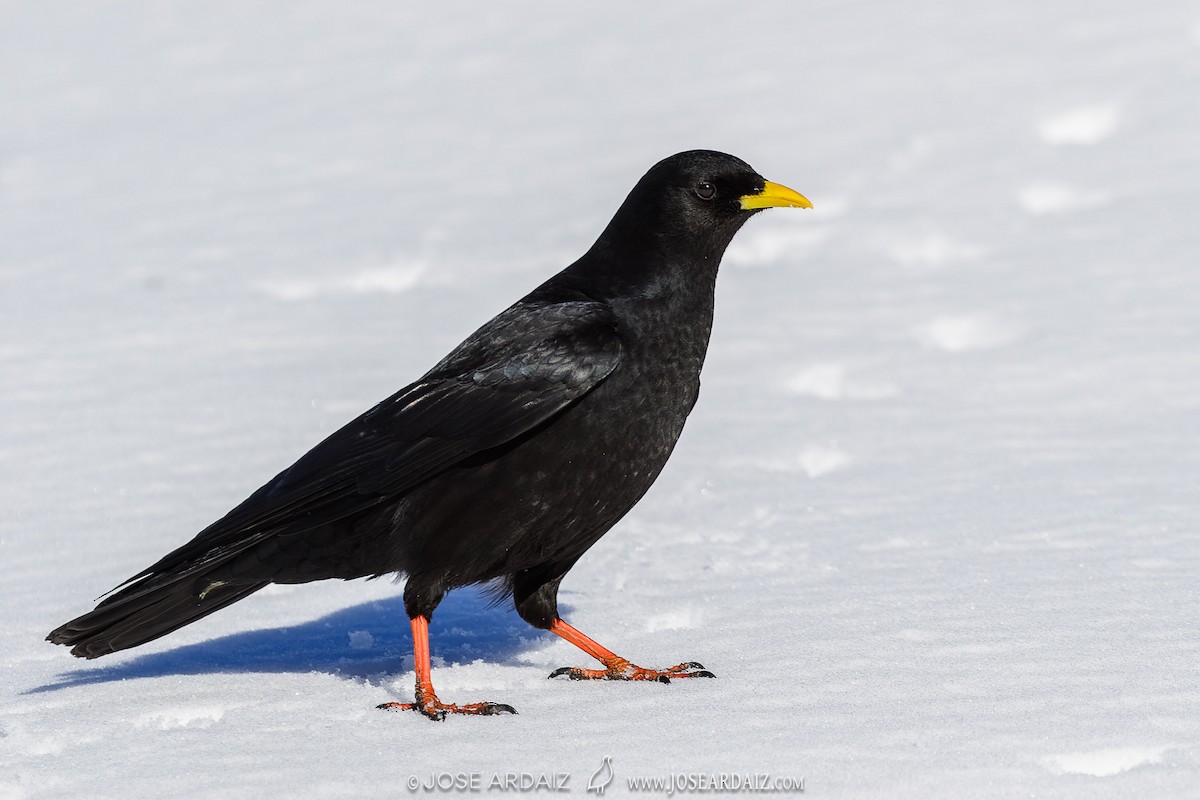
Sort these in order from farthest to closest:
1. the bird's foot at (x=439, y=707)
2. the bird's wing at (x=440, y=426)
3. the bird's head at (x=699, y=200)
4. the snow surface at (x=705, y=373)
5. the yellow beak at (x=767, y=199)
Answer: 1. the yellow beak at (x=767, y=199)
2. the bird's head at (x=699, y=200)
3. the bird's wing at (x=440, y=426)
4. the bird's foot at (x=439, y=707)
5. the snow surface at (x=705, y=373)

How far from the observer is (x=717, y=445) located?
8523 mm

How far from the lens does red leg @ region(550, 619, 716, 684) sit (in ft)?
17.0

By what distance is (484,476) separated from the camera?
5230 millimetres

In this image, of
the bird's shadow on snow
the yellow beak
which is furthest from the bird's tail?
the yellow beak

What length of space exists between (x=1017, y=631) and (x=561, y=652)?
1.84 m

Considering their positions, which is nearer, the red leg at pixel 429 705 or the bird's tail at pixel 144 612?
the red leg at pixel 429 705

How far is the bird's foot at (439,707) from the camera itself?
4.82m

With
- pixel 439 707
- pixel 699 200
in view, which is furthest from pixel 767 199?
pixel 439 707

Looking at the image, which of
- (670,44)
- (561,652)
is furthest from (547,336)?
(670,44)

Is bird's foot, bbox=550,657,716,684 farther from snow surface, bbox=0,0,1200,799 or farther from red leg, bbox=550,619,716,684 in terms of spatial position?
snow surface, bbox=0,0,1200,799

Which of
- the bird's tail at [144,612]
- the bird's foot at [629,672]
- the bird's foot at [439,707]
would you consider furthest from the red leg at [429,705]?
the bird's tail at [144,612]

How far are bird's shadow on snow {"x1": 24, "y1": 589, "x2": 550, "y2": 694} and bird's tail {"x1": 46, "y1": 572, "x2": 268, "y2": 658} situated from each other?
13cm

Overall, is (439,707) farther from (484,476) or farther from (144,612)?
(144,612)

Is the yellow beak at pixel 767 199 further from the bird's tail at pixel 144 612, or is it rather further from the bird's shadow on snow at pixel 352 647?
the bird's tail at pixel 144 612
